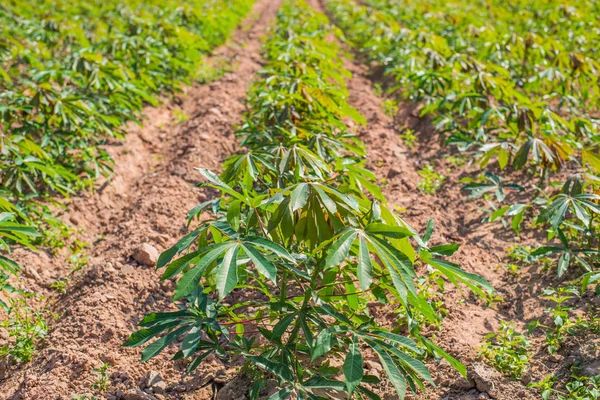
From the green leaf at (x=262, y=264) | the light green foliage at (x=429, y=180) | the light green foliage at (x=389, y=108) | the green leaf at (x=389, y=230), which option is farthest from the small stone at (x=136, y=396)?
the light green foliage at (x=389, y=108)

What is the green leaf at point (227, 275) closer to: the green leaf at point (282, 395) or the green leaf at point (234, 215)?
the green leaf at point (234, 215)

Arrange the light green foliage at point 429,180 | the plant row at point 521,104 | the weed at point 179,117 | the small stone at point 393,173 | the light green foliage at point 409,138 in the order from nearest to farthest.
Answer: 1. the plant row at point 521,104
2. the light green foliage at point 429,180
3. the small stone at point 393,173
4. the light green foliage at point 409,138
5. the weed at point 179,117

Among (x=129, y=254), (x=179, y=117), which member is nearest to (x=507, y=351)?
(x=129, y=254)

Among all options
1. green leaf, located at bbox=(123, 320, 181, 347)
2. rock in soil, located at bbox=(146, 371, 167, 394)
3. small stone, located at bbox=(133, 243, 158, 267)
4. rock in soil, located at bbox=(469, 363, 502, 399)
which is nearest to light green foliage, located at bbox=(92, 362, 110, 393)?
rock in soil, located at bbox=(146, 371, 167, 394)

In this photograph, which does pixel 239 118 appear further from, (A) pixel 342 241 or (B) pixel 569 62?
(A) pixel 342 241

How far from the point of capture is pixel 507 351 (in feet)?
7.34

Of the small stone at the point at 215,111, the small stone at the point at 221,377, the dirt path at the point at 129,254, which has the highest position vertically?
the small stone at the point at 215,111

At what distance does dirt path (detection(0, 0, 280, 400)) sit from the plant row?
182cm

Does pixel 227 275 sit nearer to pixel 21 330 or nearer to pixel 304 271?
pixel 304 271

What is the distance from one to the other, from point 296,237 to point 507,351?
1.19 m

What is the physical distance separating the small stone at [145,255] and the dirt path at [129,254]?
0.14 feet

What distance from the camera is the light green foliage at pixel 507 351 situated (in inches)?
85.4

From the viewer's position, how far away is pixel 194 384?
225cm

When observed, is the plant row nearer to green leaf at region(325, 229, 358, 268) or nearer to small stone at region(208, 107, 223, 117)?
green leaf at region(325, 229, 358, 268)
